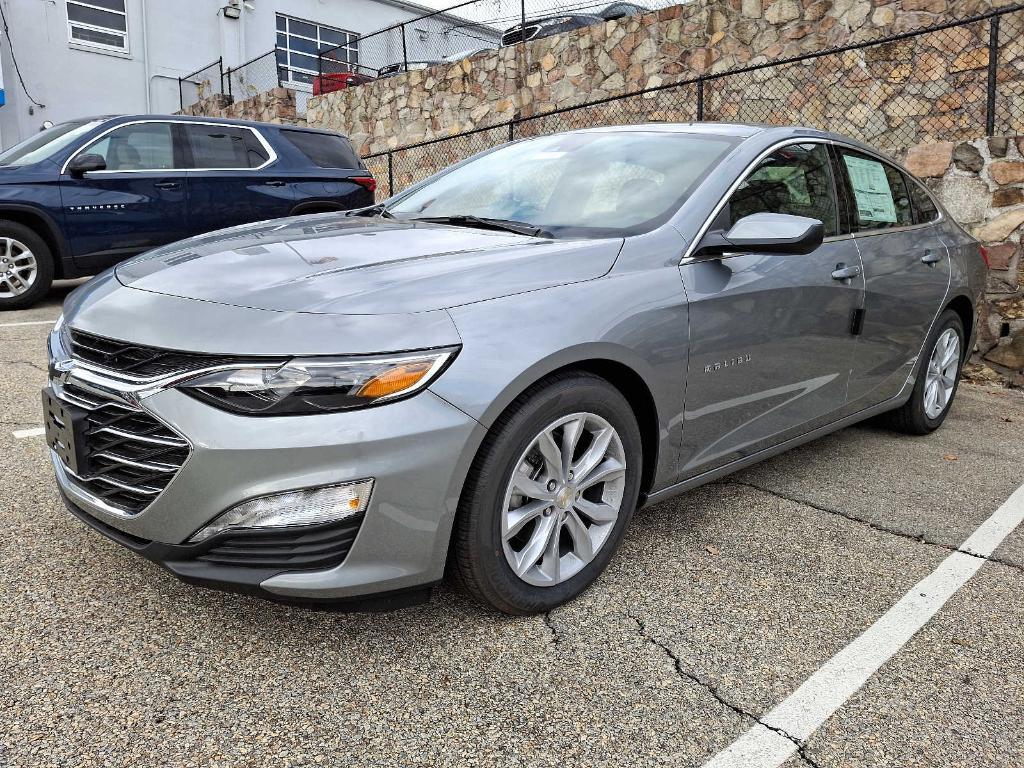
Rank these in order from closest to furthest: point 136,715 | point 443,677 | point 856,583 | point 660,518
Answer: point 136,715 < point 443,677 < point 856,583 < point 660,518

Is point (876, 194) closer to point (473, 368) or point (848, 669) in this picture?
point (848, 669)

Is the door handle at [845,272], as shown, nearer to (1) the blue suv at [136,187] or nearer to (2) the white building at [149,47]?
(1) the blue suv at [136,187]

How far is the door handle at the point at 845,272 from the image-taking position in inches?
136

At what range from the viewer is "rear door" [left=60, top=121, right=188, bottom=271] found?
717 centimetres

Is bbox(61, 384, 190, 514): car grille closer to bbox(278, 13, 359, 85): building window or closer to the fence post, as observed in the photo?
the fence post

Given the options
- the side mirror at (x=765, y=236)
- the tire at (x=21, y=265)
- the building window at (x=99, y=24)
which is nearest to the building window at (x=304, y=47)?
the building window at (x=99, y=24)

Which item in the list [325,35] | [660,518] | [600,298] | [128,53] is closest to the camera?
[600,298]

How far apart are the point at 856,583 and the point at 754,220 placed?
1309 mm

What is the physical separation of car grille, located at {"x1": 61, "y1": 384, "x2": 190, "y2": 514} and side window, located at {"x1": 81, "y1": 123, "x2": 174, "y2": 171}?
5857mm

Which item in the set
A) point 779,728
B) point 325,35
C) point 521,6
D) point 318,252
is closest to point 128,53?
point 325,35

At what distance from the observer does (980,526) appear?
11.2 feet

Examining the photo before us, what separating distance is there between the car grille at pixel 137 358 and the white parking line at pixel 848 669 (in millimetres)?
1583

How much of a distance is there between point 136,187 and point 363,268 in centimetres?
587

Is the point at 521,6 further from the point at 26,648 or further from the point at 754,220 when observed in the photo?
the point at 26,648
